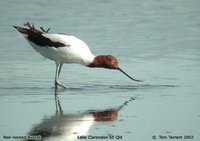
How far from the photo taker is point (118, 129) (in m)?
8.33

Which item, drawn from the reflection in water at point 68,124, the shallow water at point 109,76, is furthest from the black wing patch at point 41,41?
the reflection in water at point 68,124

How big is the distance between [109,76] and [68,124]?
353 cm

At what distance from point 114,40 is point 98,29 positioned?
1311 mm

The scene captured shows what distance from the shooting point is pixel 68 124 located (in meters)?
8.68

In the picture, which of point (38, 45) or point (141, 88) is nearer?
point (141, 88)

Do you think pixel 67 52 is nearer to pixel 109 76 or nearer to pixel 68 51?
pixel 68 51

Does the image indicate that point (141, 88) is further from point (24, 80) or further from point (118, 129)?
point (118, 129)

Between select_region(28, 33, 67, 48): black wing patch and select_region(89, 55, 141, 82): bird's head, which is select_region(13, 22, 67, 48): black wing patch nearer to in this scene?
select_region(28, 33, 67, 48): black wing patch

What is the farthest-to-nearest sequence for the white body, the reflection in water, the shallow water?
the white body → the shallow water → the reflection in water

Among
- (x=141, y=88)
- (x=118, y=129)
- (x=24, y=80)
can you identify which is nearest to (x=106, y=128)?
(x=118, y=129)

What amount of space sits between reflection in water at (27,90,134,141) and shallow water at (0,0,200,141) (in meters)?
0.01

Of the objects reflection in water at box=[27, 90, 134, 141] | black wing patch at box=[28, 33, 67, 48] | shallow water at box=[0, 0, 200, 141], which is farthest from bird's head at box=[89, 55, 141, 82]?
reflection in water at box=[27, 90, 134, 141]

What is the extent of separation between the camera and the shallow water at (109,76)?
28.0 feet

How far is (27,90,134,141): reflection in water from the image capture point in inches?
319
